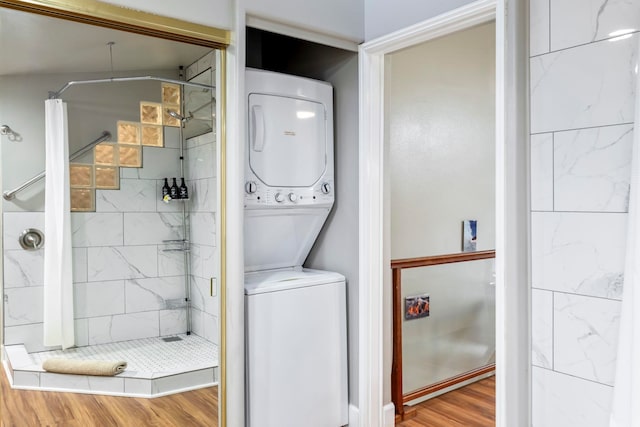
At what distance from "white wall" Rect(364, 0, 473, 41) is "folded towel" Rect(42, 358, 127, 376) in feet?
6.54

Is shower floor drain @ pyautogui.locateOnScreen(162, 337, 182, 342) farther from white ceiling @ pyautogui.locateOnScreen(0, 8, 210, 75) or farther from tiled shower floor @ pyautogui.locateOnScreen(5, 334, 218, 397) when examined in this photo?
white ceiling @ pyautogui.locateOnScreen(0, 8, 210, 75)

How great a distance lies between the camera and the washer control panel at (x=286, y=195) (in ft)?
8.02

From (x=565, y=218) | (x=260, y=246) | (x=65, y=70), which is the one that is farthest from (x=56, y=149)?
(x=565, y=218)

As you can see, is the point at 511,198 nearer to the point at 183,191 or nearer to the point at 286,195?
the point at 286,195

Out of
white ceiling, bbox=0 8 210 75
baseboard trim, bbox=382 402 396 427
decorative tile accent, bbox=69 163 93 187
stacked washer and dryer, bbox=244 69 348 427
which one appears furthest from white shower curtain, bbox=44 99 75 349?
baseboard trim, bbox=382 402 396 427

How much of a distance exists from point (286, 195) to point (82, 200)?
989 millimetres

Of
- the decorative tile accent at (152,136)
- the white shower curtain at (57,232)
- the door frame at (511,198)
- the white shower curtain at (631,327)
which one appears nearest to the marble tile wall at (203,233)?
the decorative tile accent at (152,136)

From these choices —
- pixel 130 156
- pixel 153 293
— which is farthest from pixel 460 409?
pixel 130 156

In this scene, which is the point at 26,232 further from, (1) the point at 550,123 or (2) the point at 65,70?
(1) the point at 550,123

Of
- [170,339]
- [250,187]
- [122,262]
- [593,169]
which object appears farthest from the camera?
[250,187]

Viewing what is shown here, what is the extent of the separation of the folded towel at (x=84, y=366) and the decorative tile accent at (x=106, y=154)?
79 centimetres

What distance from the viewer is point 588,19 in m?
1.71

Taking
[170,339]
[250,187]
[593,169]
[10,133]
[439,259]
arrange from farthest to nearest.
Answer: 1. [439,259]
2. [250,187]
3. [170,339]
4. [10,133]
5. [593,169]

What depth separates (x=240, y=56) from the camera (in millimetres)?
2254
